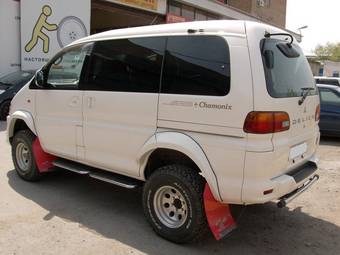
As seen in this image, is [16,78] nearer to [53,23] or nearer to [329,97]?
[53,23]

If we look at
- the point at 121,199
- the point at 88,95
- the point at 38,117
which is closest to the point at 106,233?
the point at 121,199

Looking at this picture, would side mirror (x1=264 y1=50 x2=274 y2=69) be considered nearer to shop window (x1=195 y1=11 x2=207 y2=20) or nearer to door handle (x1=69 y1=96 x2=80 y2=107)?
door handle (x1=69 y1=96 x2=80 y2=107)

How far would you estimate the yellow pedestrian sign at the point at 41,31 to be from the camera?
15438mm

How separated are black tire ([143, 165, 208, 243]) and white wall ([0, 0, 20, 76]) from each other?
1221 centimetres

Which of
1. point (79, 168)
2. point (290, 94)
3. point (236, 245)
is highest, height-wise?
point (290, 94)

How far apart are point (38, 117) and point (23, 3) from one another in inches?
417

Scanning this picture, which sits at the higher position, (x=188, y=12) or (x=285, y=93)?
(x=188, y=12)

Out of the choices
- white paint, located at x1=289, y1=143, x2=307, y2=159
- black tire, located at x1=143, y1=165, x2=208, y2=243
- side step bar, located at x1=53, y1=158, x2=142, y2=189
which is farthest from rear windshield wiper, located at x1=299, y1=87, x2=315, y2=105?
side step bar, located at x1=53, y1=158, x2=142, y2=189

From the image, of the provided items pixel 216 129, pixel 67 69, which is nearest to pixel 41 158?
pixel 67 69

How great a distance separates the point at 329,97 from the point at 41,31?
1001 centimetres

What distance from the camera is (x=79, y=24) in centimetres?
1669

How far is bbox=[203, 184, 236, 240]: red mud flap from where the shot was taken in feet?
13.5

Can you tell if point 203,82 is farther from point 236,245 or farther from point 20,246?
point 20,246

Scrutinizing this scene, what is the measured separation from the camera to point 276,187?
3924 mm
